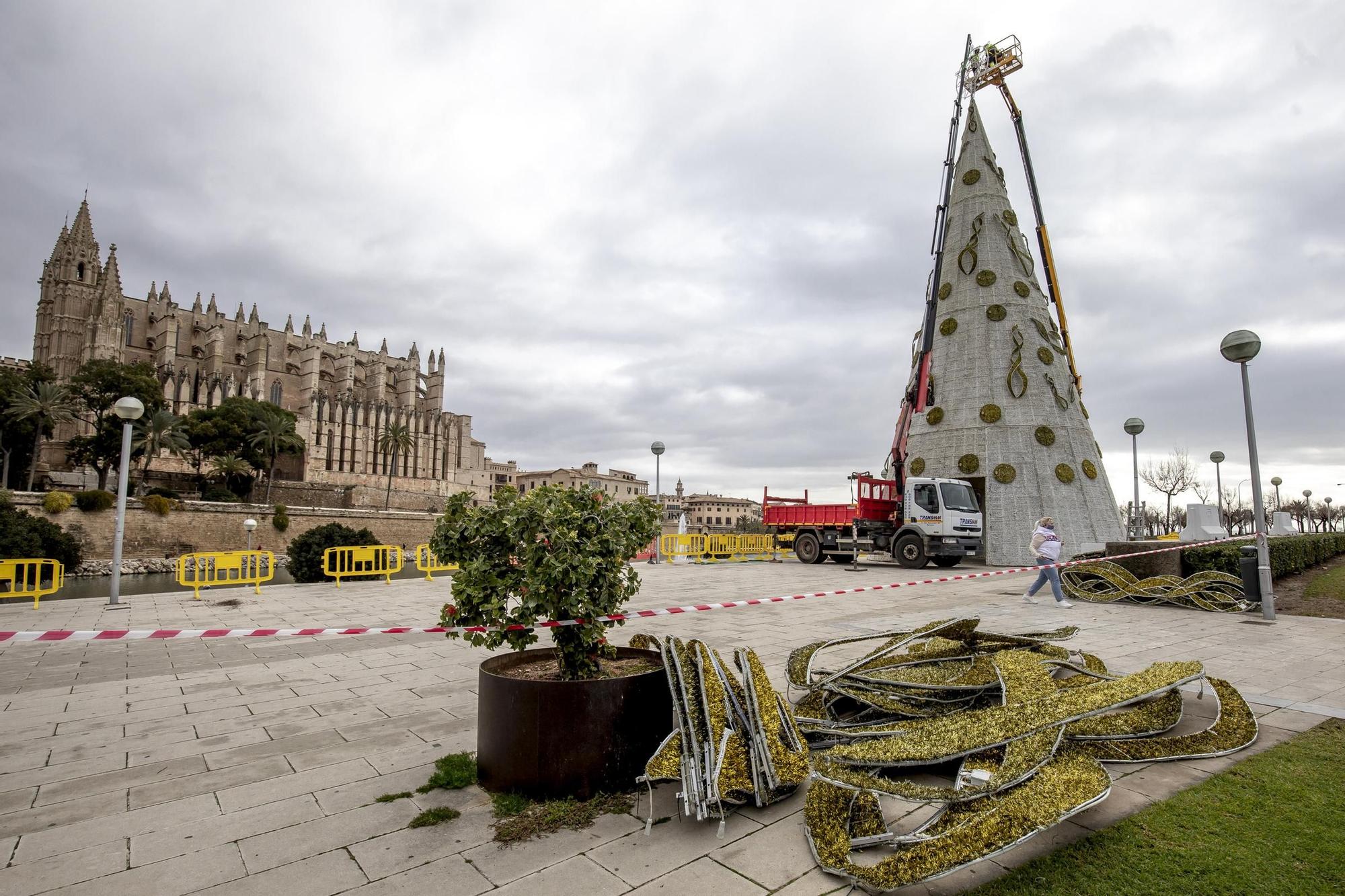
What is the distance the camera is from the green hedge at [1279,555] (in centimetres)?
1141

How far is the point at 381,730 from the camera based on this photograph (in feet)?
15.0

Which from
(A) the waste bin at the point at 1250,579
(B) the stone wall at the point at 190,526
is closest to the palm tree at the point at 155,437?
(B) the stone wall at the point at 190,526

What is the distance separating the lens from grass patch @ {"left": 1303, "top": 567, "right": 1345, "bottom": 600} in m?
11.1

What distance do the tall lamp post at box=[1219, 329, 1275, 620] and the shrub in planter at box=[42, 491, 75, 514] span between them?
145 ft

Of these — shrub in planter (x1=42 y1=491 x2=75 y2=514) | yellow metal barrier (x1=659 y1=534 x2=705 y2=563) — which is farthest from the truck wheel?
shrub in planter (x1=42 y1=491 x2=75 y2=514)

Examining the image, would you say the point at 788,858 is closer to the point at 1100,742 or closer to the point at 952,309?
the point at 1100,742

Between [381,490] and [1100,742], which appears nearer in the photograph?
[1100,742]

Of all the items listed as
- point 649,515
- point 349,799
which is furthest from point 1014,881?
point 349,799

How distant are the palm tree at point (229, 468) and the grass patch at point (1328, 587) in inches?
2522

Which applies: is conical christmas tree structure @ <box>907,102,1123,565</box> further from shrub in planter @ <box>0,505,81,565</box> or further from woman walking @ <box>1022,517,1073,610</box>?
shrub in planter @ <box>0,505,81,565</box>

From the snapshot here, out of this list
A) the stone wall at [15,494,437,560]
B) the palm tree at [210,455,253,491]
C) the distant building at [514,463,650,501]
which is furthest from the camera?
the distant building at [514,463,650,501]

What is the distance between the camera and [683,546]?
74.2 ft

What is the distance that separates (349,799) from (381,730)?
1.22 metres

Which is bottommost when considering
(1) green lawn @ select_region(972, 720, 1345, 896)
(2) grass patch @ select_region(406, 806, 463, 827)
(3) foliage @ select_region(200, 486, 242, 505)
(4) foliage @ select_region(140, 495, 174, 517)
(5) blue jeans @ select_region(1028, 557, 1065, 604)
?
(2) grass patch @ select_region(406, 806, 463, 827)
